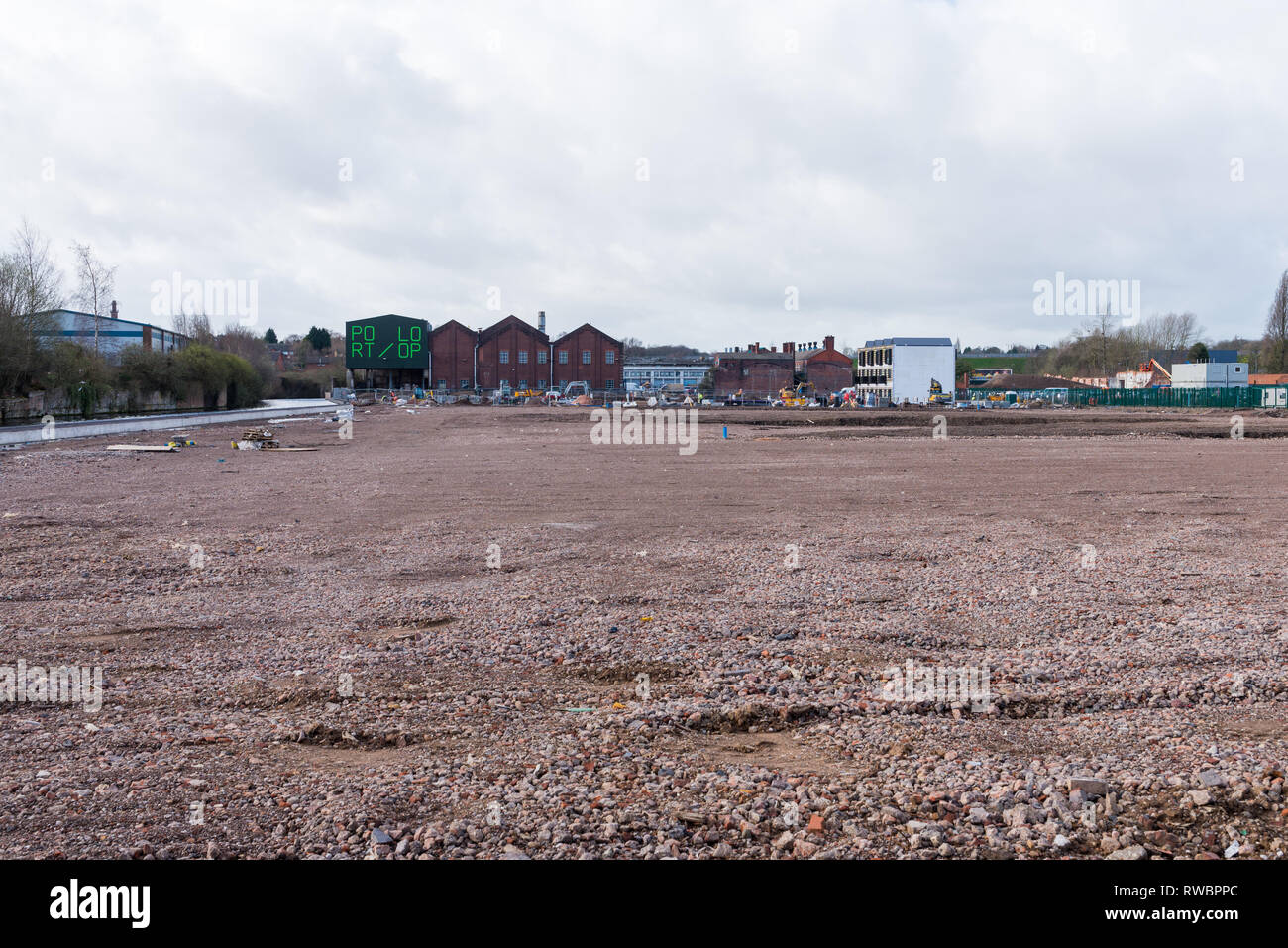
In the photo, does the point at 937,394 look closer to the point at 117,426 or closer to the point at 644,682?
the point at 117,426

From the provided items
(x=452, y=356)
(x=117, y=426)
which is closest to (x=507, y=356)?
(x=452, y=356)

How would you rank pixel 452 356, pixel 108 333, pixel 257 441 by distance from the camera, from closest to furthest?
1. pixel 257 441
2. pixel 108 333
3. pixel 452 356

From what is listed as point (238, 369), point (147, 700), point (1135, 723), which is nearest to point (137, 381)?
point (238, 369)

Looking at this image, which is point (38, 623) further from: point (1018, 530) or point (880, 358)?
point (880, 358)

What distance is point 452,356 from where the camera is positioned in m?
96.2

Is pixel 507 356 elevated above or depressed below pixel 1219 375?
above

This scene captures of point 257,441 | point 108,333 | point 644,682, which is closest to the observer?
point 644,682

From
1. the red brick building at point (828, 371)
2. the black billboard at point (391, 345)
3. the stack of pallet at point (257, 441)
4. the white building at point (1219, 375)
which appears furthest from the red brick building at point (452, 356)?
the white building at point (1219, 375)

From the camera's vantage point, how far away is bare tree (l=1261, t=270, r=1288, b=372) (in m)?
90.9

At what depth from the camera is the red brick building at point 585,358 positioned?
97312 millimetres

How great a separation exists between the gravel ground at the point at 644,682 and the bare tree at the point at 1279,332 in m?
92.2

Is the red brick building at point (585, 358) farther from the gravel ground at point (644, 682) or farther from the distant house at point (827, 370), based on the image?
the gravel ground at point (644, 682)

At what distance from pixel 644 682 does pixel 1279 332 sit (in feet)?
354

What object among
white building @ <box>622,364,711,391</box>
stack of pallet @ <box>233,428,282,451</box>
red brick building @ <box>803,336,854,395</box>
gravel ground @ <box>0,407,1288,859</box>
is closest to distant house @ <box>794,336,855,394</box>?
red brick building @ <box>803,336,854,395</box>
